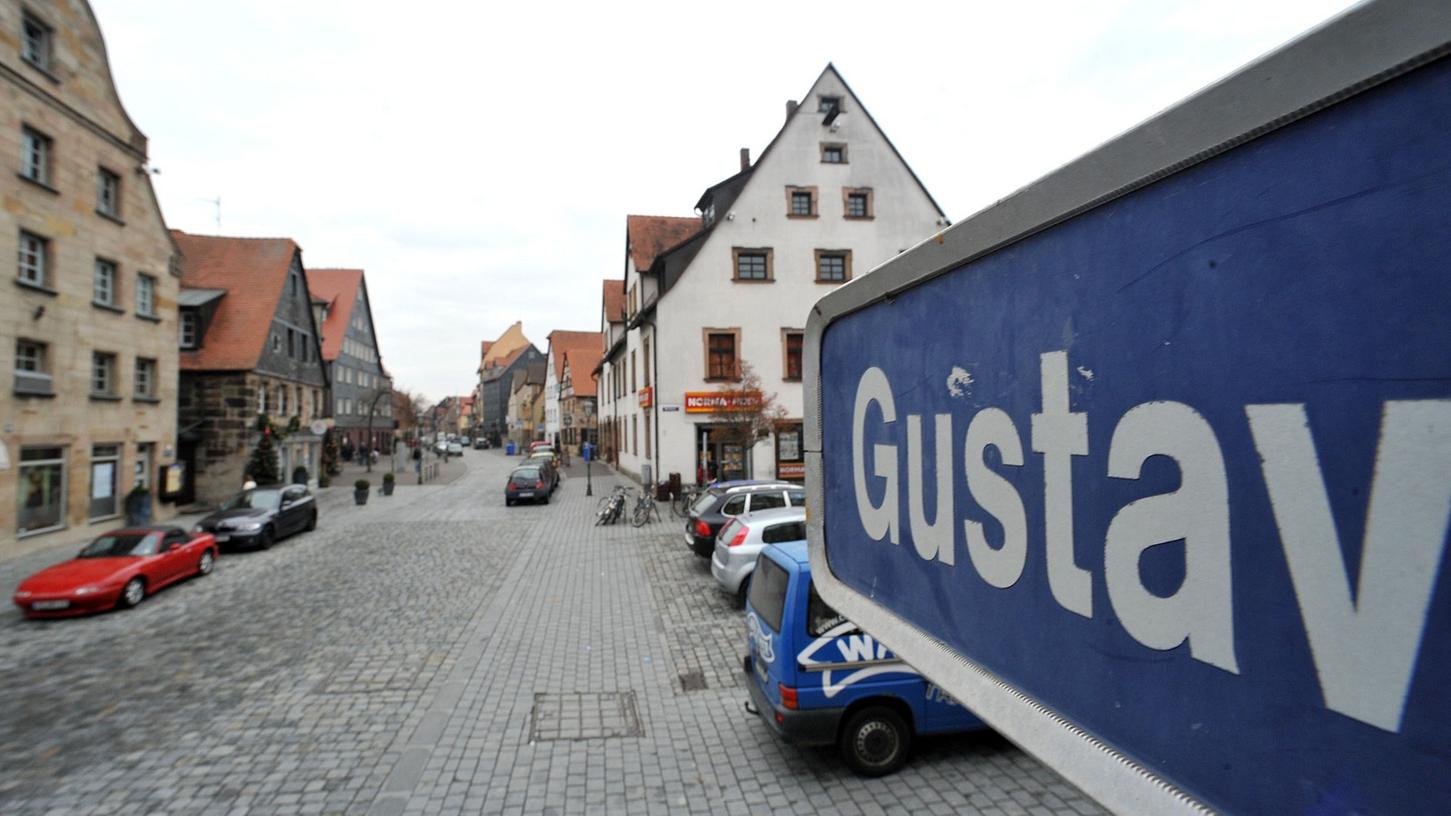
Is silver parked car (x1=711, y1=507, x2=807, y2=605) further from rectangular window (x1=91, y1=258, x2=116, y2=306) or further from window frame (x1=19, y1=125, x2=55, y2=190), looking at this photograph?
rectangular window (x1=91, y1=258, x2=116, y2=306)

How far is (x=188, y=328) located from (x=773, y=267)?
22177 mm

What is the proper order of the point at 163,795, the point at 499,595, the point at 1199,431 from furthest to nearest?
the point at 499,595 < the point at 163,795 < the point at 1199,431

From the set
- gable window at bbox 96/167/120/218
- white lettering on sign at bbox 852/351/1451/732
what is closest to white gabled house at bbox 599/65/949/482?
gable window at bbox 96/167/120/218

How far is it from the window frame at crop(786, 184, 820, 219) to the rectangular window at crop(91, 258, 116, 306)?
2026 centimetres

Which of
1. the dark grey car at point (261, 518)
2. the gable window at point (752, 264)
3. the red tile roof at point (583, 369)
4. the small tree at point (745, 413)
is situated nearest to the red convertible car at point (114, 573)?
the dark grey car at point (261, 518)

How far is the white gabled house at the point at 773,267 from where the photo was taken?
25.1 metres

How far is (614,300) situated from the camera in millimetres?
40969

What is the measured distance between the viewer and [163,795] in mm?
5586

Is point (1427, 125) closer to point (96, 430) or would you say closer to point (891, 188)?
point (96, 430)

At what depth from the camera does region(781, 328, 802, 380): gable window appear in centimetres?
2527

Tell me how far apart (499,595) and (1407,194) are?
497 inches

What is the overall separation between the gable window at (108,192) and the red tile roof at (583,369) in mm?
36468

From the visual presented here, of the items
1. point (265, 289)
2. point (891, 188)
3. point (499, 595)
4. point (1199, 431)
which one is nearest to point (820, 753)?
point (1199, 431)

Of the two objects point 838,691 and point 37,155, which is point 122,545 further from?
point 838,691
